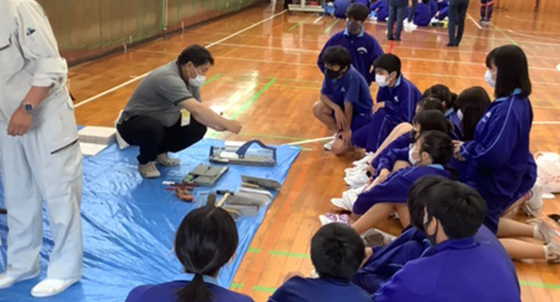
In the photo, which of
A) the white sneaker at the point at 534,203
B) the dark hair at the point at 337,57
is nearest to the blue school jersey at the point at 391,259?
the white sneaker at the point at 534,203

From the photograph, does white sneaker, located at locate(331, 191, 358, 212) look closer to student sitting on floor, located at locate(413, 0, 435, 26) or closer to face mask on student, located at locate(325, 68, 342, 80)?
face mask on student, located at locate(325, 68, 342, 80)

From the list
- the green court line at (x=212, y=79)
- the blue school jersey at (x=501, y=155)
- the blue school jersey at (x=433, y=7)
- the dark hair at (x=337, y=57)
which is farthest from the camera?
the blue school jersey at (x=433, y=7)

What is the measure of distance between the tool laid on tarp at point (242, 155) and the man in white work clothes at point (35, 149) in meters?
1.90

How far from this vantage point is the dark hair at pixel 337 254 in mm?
1989

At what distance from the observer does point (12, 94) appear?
106 inches

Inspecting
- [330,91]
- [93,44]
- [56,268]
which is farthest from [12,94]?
[93,44]

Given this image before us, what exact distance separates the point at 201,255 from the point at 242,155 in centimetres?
311

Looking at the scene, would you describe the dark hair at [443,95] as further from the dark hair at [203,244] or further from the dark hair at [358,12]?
the dark hair at [203,244]

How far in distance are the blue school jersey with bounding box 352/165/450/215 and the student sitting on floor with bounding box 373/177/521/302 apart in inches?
48.8

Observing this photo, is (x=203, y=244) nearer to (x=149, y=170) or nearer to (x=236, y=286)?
(x=236, y=286)

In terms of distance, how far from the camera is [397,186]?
348 cm

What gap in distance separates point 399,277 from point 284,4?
15974mm

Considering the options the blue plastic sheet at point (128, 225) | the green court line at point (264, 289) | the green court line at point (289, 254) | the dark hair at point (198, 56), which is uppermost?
A: the dark hair at point (198, 56)

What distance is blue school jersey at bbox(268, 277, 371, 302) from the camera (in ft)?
6.32
